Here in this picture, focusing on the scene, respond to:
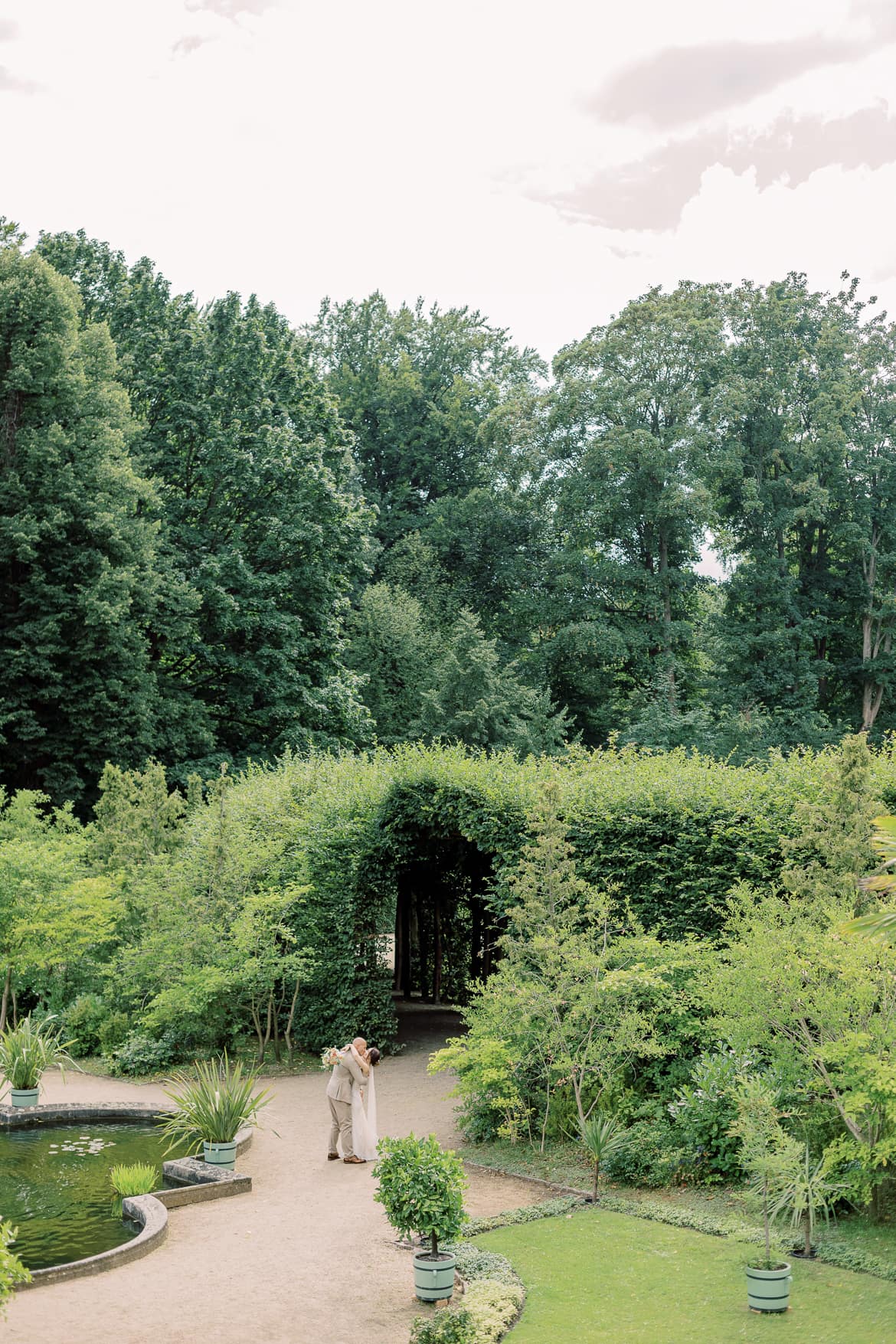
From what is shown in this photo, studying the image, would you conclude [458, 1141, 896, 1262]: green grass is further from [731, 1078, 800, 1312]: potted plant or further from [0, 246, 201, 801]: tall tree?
[0, 246, 201, 801]: tall tree

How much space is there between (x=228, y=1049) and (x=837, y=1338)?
467 inches

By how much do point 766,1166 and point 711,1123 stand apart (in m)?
2.61

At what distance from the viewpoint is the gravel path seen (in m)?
8.07

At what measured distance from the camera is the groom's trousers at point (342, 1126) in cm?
1300

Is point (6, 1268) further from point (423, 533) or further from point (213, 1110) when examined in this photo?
point (423, 533)

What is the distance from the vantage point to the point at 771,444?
41.0 m

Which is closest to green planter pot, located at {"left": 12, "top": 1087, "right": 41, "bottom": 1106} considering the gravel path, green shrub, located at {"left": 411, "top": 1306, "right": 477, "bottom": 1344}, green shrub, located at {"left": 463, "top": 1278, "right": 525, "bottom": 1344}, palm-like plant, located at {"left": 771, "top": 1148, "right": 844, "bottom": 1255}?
the gravel path

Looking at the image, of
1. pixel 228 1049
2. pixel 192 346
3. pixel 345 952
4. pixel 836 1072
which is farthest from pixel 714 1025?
pixel 192 346

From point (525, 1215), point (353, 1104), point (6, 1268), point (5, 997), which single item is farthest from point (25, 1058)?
point (6, 1268)

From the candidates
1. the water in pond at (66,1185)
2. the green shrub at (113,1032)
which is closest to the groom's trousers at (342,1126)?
the water in pond at (66,1185)

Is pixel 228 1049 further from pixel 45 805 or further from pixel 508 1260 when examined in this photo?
pixel 45 805

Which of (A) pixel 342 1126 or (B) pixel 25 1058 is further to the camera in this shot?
(B) pixel 25 1058

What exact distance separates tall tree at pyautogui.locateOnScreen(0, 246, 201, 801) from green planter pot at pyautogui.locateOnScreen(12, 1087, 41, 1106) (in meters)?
13.9

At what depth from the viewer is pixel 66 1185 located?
11.7 meters
